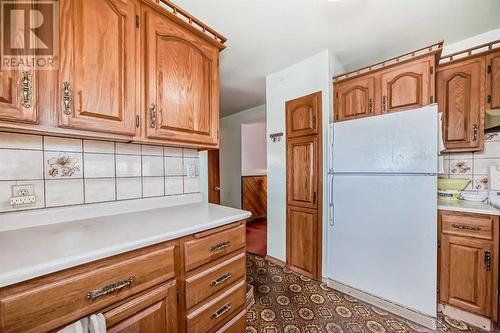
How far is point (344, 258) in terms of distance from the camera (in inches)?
72.7

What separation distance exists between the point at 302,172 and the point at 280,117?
2.48ft

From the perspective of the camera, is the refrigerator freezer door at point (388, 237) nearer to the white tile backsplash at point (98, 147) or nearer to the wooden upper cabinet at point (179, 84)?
the wooden upper cabinet at point (179, 84)

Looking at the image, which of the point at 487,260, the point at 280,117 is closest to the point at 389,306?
the point at 487,260

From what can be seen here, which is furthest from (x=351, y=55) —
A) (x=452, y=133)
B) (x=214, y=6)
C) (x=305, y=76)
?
(x=214, y=6)

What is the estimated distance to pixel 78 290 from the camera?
0.70 metres

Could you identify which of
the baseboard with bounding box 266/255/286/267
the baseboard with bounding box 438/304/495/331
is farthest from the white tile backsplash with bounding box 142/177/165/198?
the baseboard with bounding box 438/304/495/331

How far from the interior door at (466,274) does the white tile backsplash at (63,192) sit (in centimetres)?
259

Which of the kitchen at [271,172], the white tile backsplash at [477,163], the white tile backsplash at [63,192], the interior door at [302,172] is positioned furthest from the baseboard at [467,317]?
the white tile backsplash at [63,192]

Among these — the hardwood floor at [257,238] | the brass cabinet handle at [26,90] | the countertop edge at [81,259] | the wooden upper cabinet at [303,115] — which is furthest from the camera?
the hardwood floor at [257,238]

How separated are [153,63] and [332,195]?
5.98ft

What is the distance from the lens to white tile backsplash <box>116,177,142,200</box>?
1.32 metres

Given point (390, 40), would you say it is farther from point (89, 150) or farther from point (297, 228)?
point (89, 150)

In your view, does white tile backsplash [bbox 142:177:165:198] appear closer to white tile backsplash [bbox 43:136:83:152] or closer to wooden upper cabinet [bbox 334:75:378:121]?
white tile backsplash [bbox 43:136:83:152]

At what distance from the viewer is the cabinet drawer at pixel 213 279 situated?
1021mm
